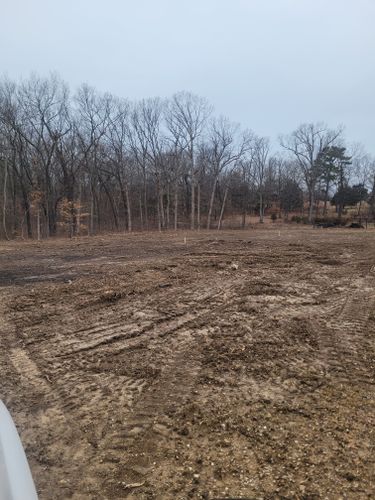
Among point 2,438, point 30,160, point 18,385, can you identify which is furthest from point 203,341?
point 30,160

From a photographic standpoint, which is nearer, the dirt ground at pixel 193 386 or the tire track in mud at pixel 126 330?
the dirt ground at pixel 193 386

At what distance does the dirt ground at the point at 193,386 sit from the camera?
10.3 feet

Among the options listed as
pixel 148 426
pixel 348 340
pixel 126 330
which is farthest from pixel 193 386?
pixel 348 340

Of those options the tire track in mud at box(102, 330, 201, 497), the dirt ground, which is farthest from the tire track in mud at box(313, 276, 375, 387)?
the tire track in mud at box(102, 330, 201, 497)

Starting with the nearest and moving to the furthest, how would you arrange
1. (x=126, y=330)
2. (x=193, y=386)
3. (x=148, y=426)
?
1. (x=148, y=426)
2. (x=193, y=386)
3. (x=126, y=330)

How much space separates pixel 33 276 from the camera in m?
11.0

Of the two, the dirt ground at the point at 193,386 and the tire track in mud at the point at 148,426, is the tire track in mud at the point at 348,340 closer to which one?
the dirt ground at the point at 193,386

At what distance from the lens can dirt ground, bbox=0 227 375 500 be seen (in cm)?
315

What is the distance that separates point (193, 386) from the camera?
4594 millimetres

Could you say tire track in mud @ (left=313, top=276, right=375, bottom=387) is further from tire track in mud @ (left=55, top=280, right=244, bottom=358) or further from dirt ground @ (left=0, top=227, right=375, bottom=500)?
tire track in mud @ (left=55, top=280, right=244, bottom=358)

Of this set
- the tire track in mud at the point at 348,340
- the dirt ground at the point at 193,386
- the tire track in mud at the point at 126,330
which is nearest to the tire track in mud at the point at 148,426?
the dirt ground at the point at 193,386

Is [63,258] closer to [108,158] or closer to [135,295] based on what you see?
[135,295]

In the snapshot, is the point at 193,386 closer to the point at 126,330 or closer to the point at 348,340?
the point at 126,330

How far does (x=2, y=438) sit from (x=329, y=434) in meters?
2.75
